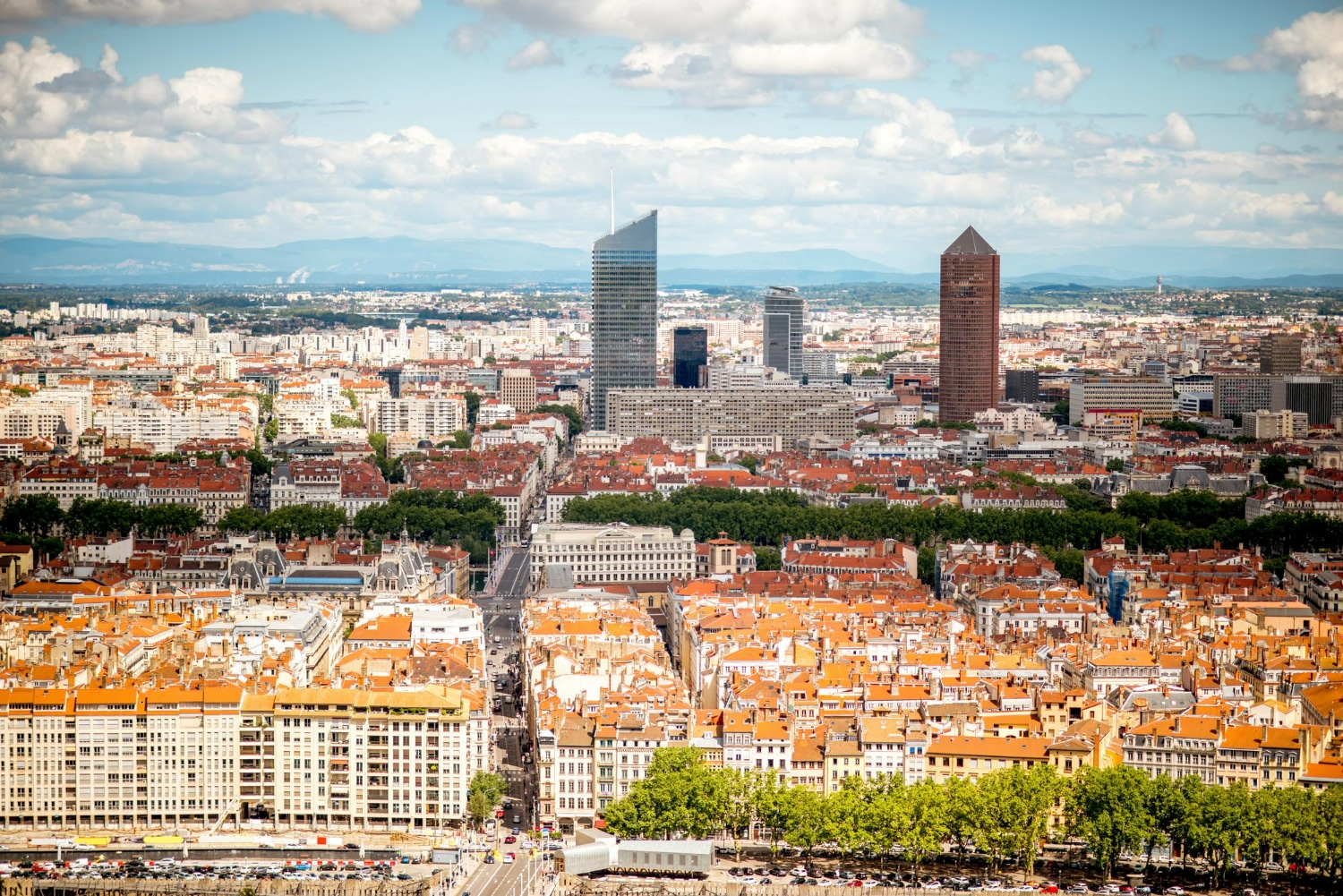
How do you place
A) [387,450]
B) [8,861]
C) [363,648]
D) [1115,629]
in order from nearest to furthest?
1. [8,861]
2. [363,648]
3. [1115,629]
4. [387,450]

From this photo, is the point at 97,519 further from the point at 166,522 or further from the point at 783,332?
the point at 783,332

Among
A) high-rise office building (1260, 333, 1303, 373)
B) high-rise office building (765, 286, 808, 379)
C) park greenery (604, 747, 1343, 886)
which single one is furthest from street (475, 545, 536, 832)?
high-rise office building (765, 286, 808, 379)

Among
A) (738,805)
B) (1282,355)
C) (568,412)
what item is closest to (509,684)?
(738,805)

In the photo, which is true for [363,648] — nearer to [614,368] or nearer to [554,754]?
[554,754]

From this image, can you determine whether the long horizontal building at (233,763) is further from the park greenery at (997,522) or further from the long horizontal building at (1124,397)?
the long horizontal building at (1124,397)

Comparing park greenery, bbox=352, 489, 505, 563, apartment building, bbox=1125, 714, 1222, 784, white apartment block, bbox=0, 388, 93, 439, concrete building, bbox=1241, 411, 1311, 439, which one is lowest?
apartment building, bbox=1125, 714, 1222, 784

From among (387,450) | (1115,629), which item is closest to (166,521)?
(387,450)

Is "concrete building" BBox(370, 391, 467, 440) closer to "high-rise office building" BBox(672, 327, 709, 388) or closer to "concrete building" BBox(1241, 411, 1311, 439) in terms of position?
"high-rise office building" BBox(672, 327, 709, 388)
